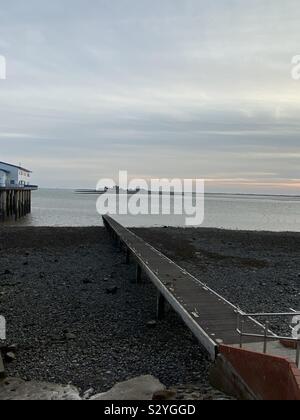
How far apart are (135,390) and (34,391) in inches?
63.9

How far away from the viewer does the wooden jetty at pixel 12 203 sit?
150 feet

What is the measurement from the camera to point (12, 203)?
166 feet

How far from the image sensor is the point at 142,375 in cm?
744

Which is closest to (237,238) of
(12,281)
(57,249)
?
(57,249)

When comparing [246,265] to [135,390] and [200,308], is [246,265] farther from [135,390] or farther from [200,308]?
[135,390]

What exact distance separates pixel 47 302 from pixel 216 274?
749 cm

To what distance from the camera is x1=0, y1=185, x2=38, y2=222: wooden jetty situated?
1801 inches

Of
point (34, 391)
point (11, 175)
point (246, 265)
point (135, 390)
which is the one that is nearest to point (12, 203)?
point (11, 175)

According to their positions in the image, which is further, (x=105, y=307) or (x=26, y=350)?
(x=105, y=307)

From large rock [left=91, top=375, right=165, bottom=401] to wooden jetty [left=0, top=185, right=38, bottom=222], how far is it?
133ft

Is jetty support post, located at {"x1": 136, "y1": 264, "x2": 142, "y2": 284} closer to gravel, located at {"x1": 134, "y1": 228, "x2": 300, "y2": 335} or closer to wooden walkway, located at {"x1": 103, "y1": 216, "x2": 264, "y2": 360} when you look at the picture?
wooden walkway, located at {"x1": 103, "y1": 216, "x2": 264, "y2": 360}

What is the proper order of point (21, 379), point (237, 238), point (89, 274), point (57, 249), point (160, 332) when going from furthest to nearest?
point (237, 238)
point (57, 249)
point (89, 274)
point (160, 332)
point (21, 379)

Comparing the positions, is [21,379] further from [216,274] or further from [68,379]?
[216,274]

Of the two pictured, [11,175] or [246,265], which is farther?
[11,175]
